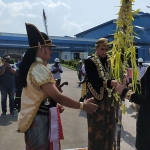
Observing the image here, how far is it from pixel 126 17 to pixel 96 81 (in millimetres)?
962

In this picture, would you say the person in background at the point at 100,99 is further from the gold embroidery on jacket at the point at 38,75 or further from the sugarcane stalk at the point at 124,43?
the gold embroidery on jacket at the point at 38,75

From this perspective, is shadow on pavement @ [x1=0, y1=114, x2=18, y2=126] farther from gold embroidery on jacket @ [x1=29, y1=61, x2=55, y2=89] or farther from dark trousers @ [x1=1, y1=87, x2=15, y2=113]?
Answer: gold embroidery on jacket @ [x1=29, y1=61, x2=55, y2=89]

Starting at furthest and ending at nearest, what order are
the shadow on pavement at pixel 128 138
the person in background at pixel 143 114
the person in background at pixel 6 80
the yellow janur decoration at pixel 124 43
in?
the person in background at pixel 6 80
the shadow on pavement at pixel 128 138
the yellow janur decoration at pixel 124 43
the person in background at pixel 143 114

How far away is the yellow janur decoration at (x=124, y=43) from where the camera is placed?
9.33 feet

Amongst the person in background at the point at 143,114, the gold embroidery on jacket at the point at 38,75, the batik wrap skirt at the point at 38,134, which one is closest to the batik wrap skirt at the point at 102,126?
the person in background at the point at 143,114

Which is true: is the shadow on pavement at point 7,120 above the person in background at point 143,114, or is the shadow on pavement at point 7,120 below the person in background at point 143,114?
below

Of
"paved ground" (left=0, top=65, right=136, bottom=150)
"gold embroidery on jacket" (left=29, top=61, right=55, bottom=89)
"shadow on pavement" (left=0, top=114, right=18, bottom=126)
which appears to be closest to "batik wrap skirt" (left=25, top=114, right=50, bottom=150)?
"gold embroidery on jacket" (left=29, top=61, right=55, bottom=89)

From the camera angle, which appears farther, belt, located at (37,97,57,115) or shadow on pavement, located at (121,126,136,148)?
shadow on pavement, located at (121,126,136,148)

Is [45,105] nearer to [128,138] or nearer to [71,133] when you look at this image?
[71,133]

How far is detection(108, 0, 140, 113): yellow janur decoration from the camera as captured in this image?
2844 millimetres

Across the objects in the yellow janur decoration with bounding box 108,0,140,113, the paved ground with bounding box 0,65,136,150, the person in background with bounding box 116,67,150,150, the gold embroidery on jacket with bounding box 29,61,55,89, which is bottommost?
the paved ground with bounding box 0,65,136,150

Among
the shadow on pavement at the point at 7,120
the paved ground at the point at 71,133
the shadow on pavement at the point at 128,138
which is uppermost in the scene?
the shadow on pavement at the point at 7,120

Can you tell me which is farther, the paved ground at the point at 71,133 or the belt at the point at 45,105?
the paved ground at the point at 71,133

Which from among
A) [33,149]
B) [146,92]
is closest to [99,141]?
[33,149]
